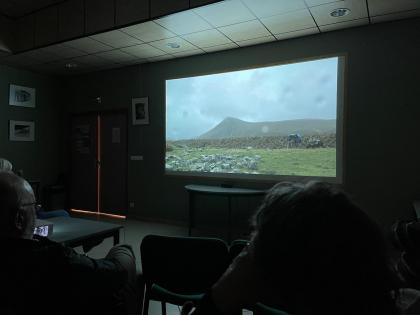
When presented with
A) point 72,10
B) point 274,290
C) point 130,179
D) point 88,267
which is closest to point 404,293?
point 274,290

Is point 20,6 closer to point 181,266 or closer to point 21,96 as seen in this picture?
point 21,96

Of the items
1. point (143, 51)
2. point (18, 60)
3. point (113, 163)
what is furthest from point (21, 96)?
point (143, 51)

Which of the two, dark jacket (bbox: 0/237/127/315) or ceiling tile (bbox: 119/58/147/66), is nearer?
dark jacket (bbox: 0/237/127/315)

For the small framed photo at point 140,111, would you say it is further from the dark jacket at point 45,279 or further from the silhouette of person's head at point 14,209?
the dark jacket at point 45,279

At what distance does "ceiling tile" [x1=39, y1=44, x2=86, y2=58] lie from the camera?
4285 millimetres

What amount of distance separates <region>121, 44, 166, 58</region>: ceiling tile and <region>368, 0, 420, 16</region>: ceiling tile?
2.70 meters

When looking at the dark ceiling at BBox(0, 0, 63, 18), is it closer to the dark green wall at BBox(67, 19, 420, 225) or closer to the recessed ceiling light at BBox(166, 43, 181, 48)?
the recessed ceiling light at BBox(166, 43, 181, 48)

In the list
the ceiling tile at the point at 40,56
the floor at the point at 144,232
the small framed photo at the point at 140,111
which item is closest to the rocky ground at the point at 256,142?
the small framed photo at the point at 140,111

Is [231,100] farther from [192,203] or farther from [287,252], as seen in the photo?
[287,252]

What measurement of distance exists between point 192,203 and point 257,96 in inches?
68.0

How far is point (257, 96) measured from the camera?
4.16 meters

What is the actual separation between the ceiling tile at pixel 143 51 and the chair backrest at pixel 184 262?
11.2ft

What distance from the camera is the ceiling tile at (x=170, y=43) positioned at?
394 cm

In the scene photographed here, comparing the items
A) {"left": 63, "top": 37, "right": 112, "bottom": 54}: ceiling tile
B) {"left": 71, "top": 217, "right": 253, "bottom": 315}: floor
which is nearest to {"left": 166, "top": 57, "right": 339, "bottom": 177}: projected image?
{"left": 71, "top": 217, "right": 253, "bottom": 315}: floor
